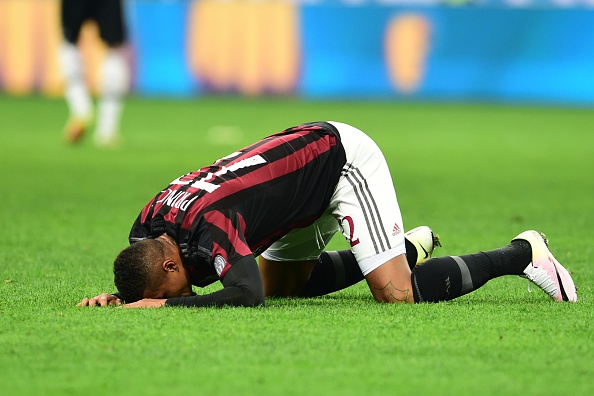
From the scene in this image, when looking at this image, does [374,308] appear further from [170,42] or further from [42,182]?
[170,42]

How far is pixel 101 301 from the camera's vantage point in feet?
16.7

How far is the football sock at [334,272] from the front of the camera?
5.69 m

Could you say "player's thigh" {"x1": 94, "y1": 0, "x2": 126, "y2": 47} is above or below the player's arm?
above

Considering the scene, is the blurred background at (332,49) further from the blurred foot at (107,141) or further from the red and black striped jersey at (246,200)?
the red and black striped jersey at (246,200)

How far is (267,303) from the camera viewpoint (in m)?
5.37

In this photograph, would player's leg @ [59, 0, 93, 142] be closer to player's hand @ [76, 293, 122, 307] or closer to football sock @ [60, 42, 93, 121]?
football sock @ [60, 42, 93, 121]

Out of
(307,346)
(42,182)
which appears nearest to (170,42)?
(42,182)

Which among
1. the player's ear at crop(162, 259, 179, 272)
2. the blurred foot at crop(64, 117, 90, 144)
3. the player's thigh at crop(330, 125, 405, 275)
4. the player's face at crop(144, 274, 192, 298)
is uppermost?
the player's thigh at crop(330, 125, 405, 275)

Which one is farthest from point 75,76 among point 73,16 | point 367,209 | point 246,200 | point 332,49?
point 246,200

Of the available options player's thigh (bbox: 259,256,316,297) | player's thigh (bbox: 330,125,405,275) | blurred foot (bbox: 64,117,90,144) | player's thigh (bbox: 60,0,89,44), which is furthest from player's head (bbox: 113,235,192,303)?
blurred foot (bbox: 64,117,90,144)

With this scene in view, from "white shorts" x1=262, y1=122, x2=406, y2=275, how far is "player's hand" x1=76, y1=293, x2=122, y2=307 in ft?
2.90

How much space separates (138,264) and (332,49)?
59.6 feet

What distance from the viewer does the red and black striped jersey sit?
4.89m

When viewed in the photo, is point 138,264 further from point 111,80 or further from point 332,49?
point 332,49
